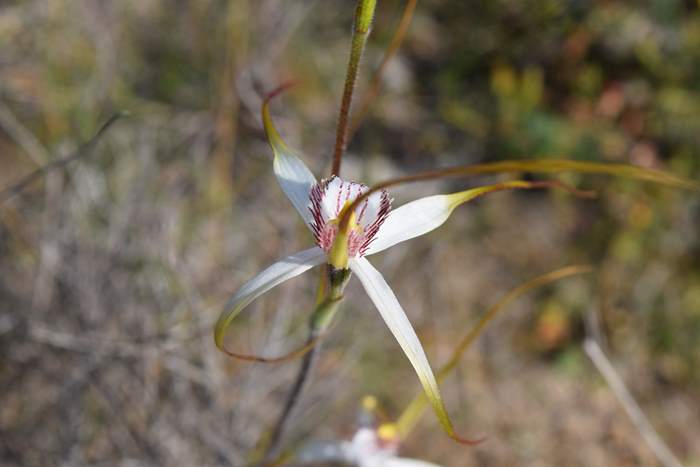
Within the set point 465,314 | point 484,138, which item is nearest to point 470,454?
point 465,314

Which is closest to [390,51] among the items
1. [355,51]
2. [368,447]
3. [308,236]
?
[355,51]

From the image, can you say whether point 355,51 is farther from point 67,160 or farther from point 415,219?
point 67,160

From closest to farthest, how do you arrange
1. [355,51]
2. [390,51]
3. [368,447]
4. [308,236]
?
[355,51] < [390,51] < [368,447] < [308,236]

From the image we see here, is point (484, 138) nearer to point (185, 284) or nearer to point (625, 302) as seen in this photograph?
point (625, 302)

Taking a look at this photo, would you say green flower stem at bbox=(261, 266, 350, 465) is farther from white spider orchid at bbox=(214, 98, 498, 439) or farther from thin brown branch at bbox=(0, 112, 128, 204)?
thin brown branch at bbox=(0, 112, 128, 204)

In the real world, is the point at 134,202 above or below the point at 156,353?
above

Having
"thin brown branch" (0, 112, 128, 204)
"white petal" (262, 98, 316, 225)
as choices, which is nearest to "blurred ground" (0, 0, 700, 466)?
"thin brown branch" (0, 112, 128, 204)

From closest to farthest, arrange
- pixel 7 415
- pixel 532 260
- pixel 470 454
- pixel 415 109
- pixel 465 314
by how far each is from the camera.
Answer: pixel 7 415 → pixel 470 454 → pixel 465 314 → pixel 532 260 → pixel 415 109
